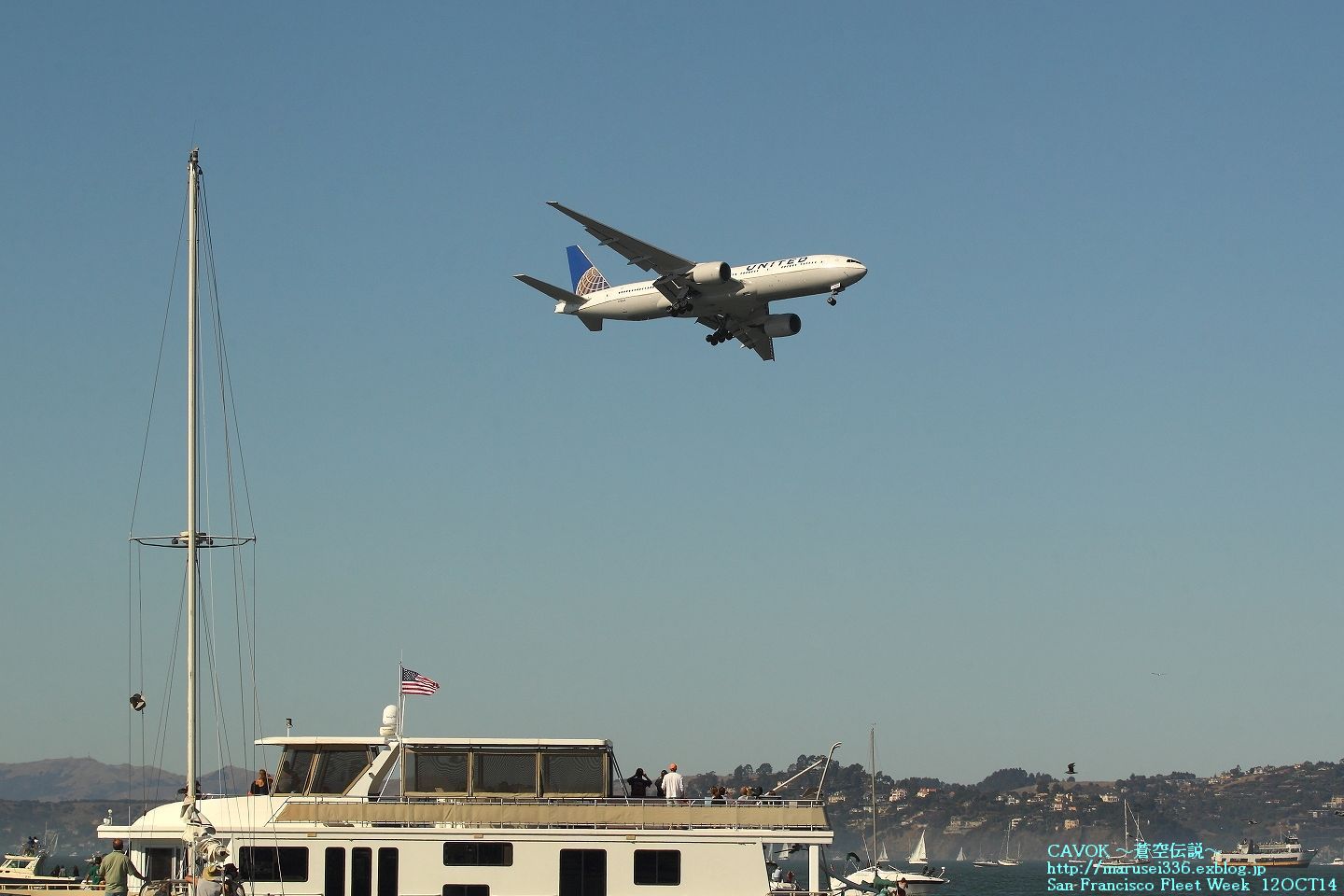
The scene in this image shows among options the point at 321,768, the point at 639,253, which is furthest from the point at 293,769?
the point at 639,253

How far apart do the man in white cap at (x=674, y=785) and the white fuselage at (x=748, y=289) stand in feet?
115

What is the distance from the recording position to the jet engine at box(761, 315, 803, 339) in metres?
66.4

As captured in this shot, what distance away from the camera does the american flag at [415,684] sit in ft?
101

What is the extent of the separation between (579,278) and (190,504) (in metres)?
56.9

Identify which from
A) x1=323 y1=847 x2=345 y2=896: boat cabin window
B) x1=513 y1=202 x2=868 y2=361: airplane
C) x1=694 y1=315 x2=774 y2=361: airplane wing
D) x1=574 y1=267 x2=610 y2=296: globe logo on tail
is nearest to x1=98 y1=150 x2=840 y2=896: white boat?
x1=323 y1=847 x2=345 y2=896: boat cabin window

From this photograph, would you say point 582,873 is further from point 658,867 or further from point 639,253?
point 639,253

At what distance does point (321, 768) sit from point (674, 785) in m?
6.13

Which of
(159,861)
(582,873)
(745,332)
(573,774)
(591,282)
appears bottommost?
(582,873)

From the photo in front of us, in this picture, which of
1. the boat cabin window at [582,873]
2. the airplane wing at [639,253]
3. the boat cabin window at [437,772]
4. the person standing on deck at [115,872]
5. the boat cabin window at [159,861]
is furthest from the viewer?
the airplane wing at [639,253]

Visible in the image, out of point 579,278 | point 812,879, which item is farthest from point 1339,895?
point 812,879

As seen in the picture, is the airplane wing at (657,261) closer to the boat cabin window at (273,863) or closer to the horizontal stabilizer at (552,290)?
the horizontal stabilizer at (552,290)

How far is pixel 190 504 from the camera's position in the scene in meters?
27.8

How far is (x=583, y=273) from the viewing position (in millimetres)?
83562

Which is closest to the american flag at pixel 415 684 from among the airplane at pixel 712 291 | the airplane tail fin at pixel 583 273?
the airplane at pixel 712 291
